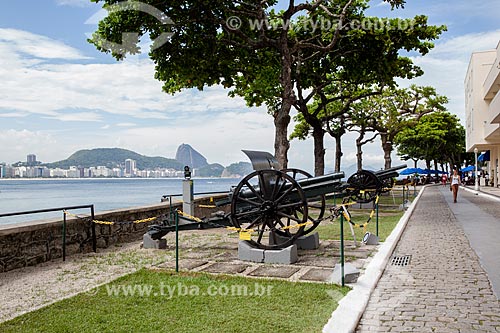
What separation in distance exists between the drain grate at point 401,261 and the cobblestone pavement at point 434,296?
7cm

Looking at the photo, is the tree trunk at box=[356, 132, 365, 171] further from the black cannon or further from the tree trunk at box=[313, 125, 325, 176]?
the black cannon

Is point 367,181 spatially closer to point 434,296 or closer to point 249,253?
point 249,253

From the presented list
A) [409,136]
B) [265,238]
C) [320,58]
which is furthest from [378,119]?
[265,238]

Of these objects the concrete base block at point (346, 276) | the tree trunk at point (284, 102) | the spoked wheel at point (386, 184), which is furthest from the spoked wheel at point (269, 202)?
the spoked wheel at point (386, 184)

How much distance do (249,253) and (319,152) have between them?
708 inches

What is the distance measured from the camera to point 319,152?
86.8ft

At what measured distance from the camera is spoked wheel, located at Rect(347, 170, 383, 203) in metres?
18.5

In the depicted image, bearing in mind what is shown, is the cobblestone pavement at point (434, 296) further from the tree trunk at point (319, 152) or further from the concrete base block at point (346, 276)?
the tree trunk at point (319, 152)

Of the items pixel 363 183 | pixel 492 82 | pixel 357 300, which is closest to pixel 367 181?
pixel 363 183

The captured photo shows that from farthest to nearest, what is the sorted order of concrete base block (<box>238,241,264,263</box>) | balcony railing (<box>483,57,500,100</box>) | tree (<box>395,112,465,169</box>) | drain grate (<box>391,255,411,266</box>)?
tree (<box>395,112,465,169</box>) < balcony railing (<box>483,57,500,100</box>) < concrete base block (<box>238,241,264,263</box>) < drain grate (<box>391,255,411,266</box>)

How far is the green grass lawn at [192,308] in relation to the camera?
17.0 feet

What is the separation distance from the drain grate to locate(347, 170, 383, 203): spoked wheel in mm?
9259

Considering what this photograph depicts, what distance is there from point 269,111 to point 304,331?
24.0 meters

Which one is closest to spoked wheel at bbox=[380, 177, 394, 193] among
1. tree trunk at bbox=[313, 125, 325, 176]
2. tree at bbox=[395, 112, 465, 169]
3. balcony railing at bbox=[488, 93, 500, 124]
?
tree trunk at bbox=[313, 125, 325, 176]
